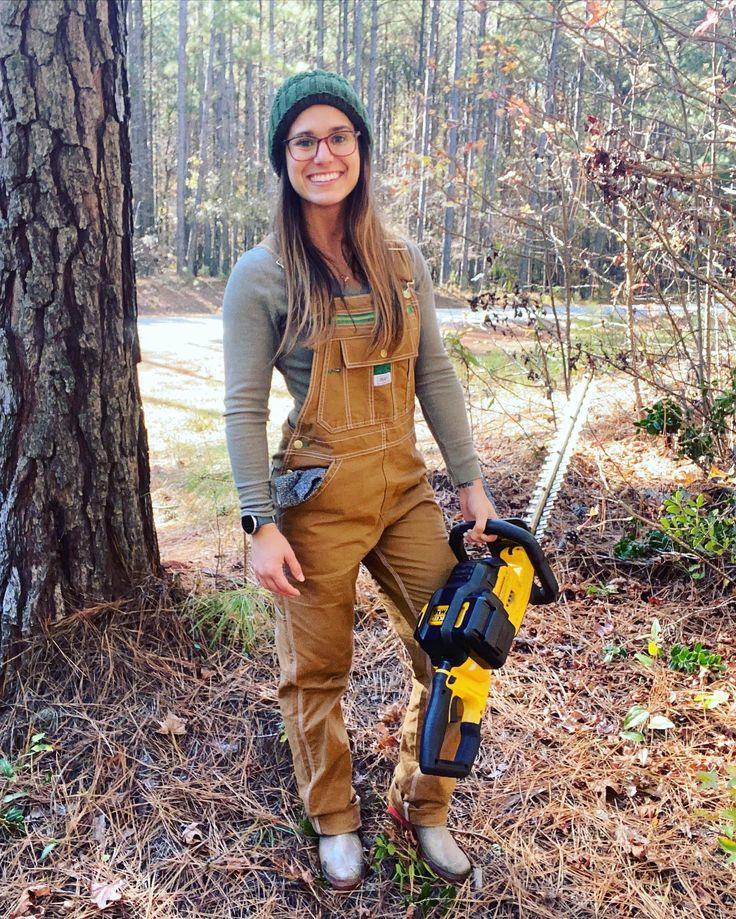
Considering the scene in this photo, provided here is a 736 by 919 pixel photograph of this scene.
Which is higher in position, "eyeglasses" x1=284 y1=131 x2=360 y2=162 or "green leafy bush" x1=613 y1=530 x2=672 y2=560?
"eyeglasses" x1=284 y1=131 x2=360 y2=162

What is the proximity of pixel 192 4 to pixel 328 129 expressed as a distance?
1258 inches

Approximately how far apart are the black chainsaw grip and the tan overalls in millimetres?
382

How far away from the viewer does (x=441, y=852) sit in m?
2.20

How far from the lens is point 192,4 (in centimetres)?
2823

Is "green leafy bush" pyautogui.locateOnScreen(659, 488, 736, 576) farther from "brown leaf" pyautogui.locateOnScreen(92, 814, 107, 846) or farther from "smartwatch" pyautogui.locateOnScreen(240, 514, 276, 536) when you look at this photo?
"brown leaf" pyautogui.locateOnScreen(92, 814, 107, 846)

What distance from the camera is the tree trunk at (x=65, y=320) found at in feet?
7.40

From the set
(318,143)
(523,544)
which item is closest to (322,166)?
(318,143)

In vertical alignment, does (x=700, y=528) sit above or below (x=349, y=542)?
below

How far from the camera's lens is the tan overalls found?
6.71ft

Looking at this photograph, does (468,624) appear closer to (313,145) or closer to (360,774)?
(360,774)

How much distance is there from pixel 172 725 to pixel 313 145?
1.95m

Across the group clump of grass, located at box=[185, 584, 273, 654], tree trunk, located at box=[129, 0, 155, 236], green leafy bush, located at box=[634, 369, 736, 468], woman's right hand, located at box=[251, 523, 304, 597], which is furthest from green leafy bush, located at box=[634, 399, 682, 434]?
Answer: tree trunk, located at box=[129, 0, 155, 236]

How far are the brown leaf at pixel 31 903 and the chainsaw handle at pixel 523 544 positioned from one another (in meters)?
1.53

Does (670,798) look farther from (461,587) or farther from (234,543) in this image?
(234,543)
